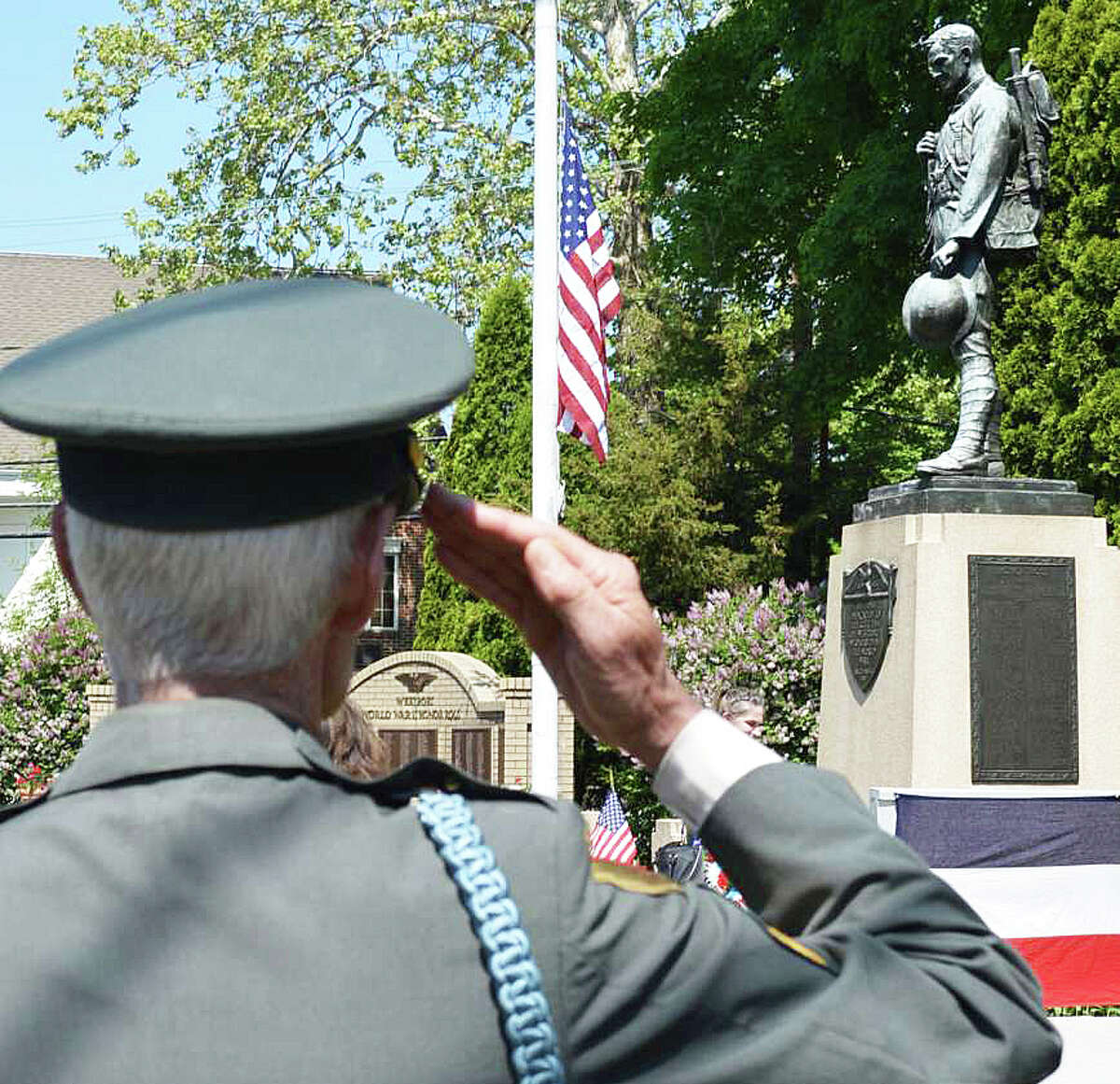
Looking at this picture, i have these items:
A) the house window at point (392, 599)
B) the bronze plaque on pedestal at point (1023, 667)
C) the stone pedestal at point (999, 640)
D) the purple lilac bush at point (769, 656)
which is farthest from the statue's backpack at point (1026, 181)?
the house window at point (392, 599)

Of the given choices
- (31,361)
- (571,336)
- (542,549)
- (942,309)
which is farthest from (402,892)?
(571,336)

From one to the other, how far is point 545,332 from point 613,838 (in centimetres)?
438

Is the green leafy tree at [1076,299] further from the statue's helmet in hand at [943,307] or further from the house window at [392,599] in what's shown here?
the house window at [392,599]

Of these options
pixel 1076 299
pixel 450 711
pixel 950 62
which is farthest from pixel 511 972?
pixel 450 711

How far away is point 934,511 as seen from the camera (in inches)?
407

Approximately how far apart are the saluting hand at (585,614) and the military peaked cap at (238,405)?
0.11 metres

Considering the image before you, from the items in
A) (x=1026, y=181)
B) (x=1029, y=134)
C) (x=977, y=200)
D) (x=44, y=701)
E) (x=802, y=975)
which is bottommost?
(x=44, y=701)

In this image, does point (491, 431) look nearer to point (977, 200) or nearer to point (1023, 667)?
point (977, 200)

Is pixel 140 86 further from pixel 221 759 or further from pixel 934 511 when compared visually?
pixel 221 759

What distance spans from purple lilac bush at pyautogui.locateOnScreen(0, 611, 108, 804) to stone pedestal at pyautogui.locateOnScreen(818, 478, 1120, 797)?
13.0 m

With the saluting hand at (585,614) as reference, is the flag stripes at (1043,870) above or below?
below

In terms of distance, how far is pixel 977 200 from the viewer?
1084cm

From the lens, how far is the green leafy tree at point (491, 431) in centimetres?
2636

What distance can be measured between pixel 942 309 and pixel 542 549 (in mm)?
9906
